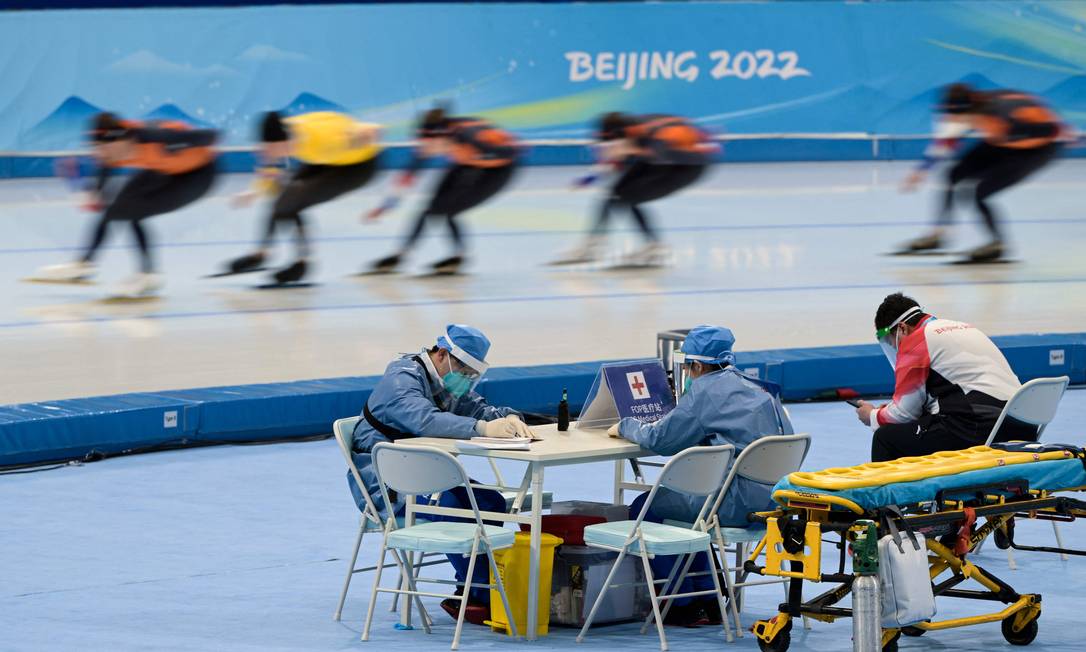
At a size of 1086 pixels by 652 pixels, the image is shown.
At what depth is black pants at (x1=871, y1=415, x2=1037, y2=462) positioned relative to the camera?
5914mm

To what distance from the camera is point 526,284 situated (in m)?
13.0

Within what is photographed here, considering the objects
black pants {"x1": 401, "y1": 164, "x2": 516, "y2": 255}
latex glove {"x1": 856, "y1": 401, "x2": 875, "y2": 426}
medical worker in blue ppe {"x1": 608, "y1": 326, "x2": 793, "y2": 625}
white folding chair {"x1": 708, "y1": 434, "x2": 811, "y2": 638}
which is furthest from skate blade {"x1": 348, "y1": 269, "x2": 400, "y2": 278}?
white folding chair {"x1": 708, "y1": 434, "x2": 811, "y2": 638}

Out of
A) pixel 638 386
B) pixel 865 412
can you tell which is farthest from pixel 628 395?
pixel 865 412

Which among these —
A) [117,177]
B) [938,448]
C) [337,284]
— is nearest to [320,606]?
[938,448]

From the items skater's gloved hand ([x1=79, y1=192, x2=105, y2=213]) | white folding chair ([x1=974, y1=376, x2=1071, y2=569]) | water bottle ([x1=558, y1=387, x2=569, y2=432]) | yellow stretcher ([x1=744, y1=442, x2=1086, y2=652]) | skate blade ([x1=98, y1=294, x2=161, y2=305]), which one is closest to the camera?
yellow stretcher ([x1=744, y1=442, x2=1086, y2=652])

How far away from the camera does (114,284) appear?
1289 centimetres

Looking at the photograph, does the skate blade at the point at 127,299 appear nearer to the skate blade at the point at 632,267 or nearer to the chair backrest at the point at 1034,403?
the skate blade at the point at 632,267

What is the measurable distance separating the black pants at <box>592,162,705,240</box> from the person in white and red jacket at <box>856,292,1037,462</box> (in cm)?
801

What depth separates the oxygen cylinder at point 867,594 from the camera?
4.33 m

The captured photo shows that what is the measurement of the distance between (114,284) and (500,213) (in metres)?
→ 4.83

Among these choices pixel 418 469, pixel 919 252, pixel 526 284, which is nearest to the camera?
pixel 418 469

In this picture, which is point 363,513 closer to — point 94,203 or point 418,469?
point 418,469

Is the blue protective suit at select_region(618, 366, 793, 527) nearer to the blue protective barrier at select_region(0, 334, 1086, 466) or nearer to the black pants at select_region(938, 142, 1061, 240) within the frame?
the blue protective barrier at select_region(0, 334, 1086, 466)

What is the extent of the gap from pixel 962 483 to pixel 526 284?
8.28 meters
